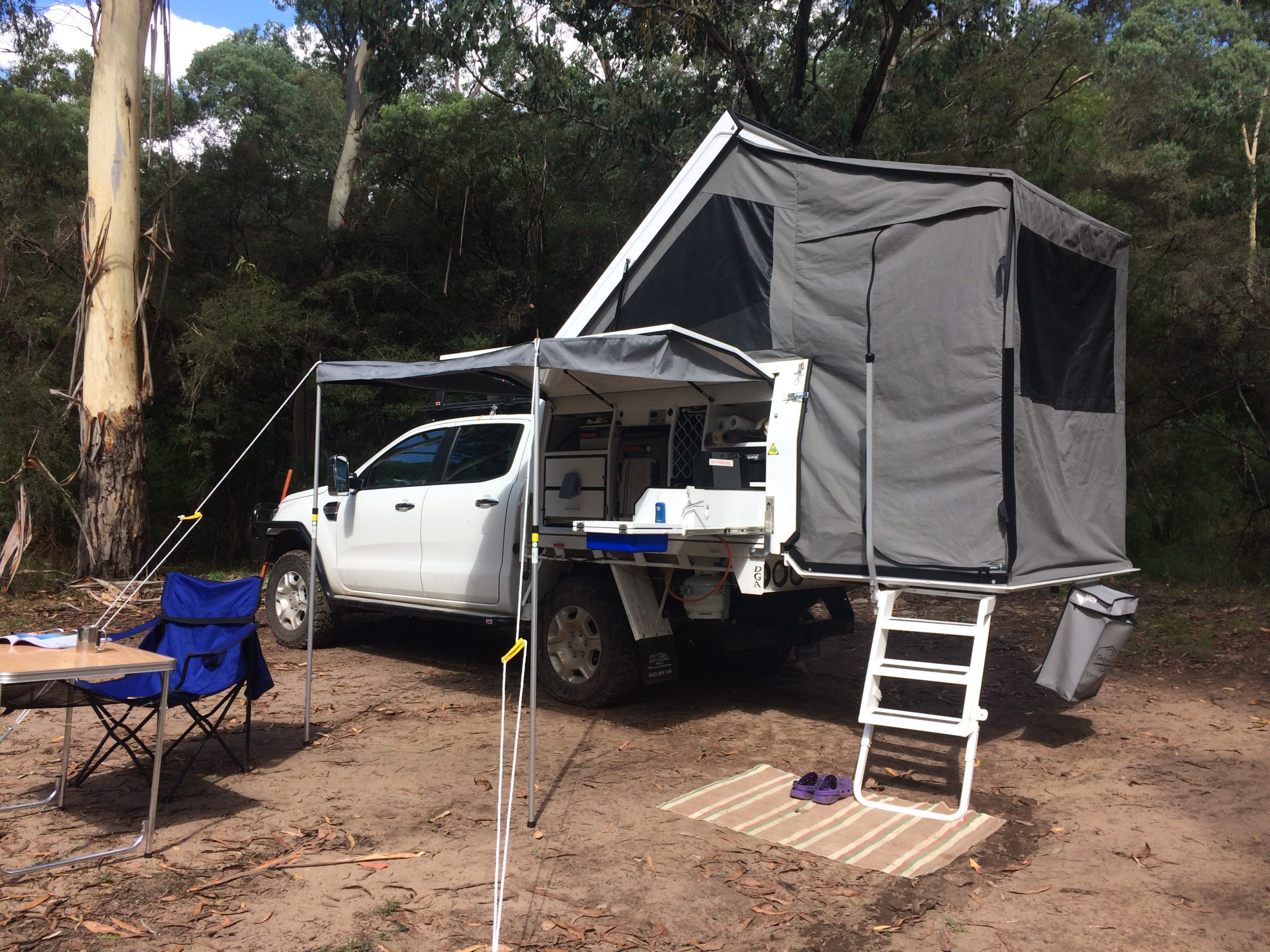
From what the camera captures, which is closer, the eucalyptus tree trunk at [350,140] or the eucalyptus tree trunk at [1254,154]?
the eucalyptus tree trunk at [1254,154]

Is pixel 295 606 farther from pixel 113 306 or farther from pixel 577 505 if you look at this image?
pixel 113 306

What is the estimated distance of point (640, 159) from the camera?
45.8 feet

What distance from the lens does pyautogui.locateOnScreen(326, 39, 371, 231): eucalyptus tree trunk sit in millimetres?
15859

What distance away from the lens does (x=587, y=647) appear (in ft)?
21.5

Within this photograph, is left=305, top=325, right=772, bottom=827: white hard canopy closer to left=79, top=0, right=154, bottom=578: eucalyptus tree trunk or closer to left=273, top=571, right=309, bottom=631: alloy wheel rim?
left=273, top=571, right=309, bottom=631: alloy wheel rim

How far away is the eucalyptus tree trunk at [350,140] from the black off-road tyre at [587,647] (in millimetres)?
10757

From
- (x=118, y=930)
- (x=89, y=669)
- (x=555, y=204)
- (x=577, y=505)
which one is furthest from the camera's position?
(x=555, y=204)

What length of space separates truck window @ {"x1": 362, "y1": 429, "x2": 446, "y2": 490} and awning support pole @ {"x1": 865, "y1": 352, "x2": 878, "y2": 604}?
138 inches

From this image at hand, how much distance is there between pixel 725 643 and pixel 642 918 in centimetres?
273

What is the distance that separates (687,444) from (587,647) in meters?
1.47

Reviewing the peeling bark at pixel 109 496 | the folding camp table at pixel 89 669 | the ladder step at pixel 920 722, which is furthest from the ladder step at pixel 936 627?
the peeling bark at pixel 109 496

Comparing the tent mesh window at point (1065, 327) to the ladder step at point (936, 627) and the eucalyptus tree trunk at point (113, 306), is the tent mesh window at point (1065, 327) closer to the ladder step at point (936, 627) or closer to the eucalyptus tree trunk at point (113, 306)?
the ladder step at point (936, 627)

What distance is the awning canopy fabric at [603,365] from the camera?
5211 millimetres

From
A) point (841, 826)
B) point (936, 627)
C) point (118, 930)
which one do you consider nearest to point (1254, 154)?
point (936, 627)
